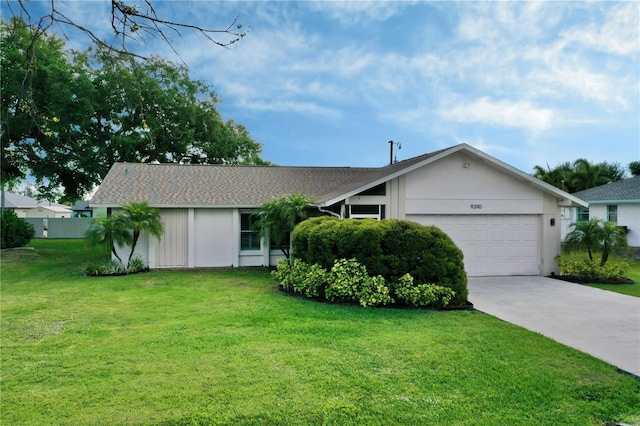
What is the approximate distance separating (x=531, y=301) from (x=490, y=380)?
5446 millimetres

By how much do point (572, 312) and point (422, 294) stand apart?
3.09 meters

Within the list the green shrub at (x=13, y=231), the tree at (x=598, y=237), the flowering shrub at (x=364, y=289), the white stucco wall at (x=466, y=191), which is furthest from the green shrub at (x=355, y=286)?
the green shrub at (x=13, y=231)

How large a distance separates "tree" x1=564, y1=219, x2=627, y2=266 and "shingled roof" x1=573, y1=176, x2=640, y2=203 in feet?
33.3

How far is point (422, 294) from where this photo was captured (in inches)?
329

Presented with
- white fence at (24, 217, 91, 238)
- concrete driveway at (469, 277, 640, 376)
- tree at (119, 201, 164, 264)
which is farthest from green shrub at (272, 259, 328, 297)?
white fence at (24, 217, 91, 238)

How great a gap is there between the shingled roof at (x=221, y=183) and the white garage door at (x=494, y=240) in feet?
8.07

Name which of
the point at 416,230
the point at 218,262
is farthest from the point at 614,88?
the point at 218,262

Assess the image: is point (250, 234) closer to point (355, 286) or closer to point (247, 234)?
point (247, 234)

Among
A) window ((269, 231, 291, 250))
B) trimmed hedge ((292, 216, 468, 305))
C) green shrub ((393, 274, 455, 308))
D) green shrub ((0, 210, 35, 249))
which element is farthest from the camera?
green shrub ((0, 210, 35, 249))

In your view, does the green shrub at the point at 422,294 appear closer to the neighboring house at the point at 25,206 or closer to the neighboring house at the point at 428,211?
the neighboring house at the point at 428,211

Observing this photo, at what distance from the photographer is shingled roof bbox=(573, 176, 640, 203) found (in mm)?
20688

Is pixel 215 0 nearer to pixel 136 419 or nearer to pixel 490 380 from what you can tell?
pixel 136 419

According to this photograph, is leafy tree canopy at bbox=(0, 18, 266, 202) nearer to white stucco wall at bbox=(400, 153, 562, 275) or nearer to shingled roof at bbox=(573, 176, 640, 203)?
white stucco wall at bbox=(400, 153, 562, 275)

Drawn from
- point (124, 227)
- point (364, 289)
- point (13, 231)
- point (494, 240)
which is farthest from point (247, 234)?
point (13, 231)
